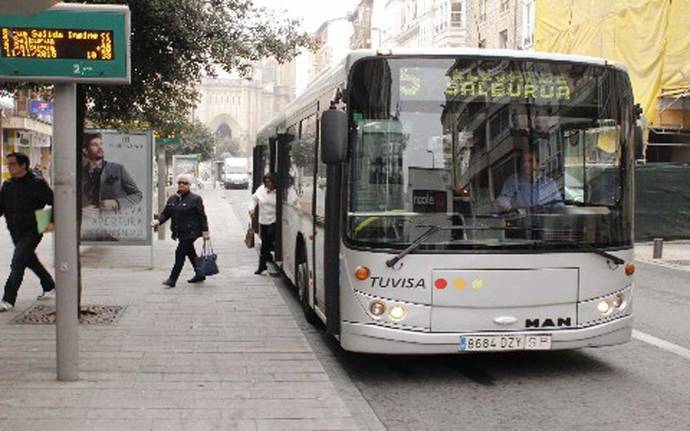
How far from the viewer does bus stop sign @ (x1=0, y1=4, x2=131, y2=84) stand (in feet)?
20.6

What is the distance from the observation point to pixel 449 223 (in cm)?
657

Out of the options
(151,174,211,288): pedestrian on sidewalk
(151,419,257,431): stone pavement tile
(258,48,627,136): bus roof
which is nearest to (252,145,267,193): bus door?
(151,174,211,288): pedestrian on sidewalk

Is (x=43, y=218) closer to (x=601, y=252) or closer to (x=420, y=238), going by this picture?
(x=420, y=238)

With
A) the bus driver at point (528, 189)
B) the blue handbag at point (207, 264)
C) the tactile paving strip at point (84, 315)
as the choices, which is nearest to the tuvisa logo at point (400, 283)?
the bus driver at point (528, 189)

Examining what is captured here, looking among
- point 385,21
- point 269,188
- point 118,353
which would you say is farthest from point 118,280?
point 385,21

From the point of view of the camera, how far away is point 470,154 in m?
6.64

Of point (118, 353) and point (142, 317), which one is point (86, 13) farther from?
point (142, 317)

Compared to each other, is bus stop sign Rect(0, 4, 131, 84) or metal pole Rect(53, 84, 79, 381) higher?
bus stop sign Rect(0, 4, 131, 84)

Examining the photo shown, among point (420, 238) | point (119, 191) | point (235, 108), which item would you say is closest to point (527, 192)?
point (420, 238)

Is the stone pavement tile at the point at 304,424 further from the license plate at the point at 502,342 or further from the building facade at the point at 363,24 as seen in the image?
the building facade at the point at 363,24

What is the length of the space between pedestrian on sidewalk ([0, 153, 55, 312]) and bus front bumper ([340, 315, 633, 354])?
468cm

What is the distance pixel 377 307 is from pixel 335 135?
4.52 ft

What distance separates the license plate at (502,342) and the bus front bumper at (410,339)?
4cm

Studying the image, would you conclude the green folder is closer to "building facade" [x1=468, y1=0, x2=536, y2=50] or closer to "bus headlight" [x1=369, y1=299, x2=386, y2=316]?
"bus headlight" [x1=369, y1=299, x2=386, y2=316]
